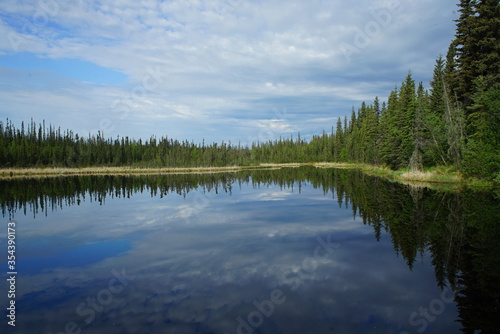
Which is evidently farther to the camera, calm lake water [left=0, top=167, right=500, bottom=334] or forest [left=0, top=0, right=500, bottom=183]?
forest [left=0, top=0, right=500, bottom=183]

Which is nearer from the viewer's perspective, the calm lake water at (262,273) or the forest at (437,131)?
the calm lake water at (262,273)

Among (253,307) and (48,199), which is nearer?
(253,307)

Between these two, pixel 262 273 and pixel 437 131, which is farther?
pixel 437 131

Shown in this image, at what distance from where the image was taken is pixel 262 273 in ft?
31.3

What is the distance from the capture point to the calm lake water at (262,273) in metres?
6.75

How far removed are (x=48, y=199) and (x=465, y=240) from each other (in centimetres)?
2976

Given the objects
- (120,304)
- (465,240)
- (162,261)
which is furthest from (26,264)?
A: (465,240)

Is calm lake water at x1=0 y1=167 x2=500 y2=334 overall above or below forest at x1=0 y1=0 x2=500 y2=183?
below

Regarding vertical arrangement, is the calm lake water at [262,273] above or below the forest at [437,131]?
below

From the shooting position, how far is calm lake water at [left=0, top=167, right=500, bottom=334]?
6.75 meters

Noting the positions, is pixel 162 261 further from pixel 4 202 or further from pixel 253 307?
pixel 4 202

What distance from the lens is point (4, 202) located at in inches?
990

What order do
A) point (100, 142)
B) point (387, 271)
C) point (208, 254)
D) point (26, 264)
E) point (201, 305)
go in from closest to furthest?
point (201, 305), point (387, 271), point (26, 264), point (208, 254), point (100, 142)

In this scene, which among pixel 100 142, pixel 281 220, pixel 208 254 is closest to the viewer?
pixel 208 254
